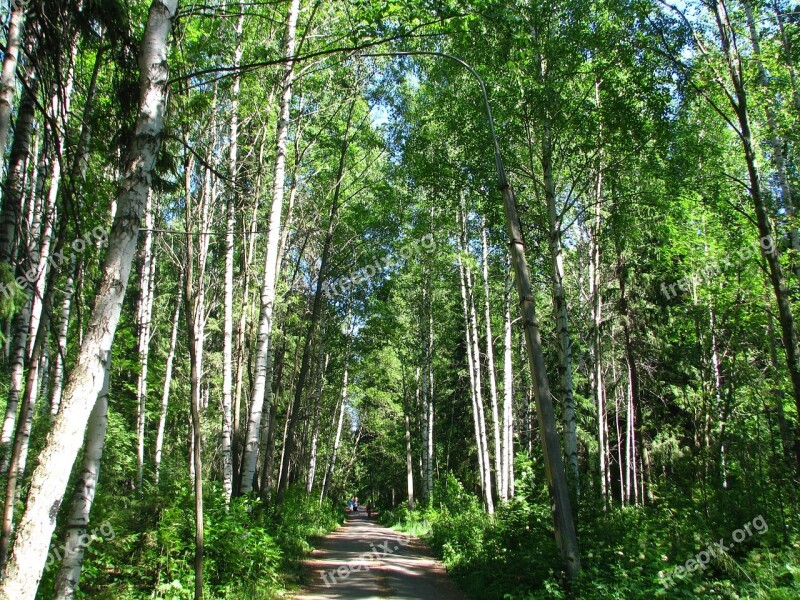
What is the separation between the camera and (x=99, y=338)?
312 centimetres

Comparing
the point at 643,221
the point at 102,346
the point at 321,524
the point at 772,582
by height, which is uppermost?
the point at 643,221

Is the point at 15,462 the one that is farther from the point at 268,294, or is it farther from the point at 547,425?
the point at 268,294

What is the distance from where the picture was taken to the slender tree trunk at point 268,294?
845 cm

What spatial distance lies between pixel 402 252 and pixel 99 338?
606 inches

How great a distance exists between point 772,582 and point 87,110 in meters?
8.04

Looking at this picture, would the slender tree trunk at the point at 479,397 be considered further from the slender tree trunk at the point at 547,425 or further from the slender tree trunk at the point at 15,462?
the slender tree trunk at the point at 15,462

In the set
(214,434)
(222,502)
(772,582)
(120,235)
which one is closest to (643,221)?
(772,582)

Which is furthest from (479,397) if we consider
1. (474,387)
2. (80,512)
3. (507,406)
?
(80,512)

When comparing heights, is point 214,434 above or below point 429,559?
above

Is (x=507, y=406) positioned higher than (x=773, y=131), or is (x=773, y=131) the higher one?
(x=773, y=131)

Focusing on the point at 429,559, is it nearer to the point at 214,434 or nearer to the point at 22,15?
the point at 22,15

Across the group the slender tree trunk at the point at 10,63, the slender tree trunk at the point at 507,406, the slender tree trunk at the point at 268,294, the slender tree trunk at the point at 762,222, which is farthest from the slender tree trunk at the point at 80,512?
the slender tree trunk at the point at 507,406

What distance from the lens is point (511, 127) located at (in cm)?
1042

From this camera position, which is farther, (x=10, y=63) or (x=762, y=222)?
(x=762, y=222)
